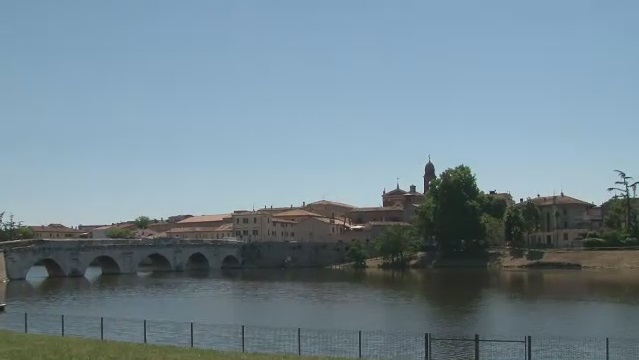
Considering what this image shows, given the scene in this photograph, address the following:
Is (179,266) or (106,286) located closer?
(106,286)

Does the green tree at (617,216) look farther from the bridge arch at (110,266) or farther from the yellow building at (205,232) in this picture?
the bridge arch at (110,266)

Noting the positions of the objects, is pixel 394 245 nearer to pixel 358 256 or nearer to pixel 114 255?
pixel 358 256

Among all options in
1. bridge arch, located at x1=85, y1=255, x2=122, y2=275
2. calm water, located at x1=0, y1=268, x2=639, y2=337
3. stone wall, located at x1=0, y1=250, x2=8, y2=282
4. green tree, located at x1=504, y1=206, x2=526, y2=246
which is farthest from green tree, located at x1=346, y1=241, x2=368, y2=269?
stone wall, located at x1=0, y1=250, x2=8, y2=282

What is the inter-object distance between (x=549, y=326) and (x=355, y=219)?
137 m

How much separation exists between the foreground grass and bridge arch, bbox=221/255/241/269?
11189 cm

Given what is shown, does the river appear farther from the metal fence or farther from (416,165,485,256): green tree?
(416,165,485,256): green tree

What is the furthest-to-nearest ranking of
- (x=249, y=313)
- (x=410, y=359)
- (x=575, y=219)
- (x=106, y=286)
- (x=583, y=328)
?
(x=575, y=219) < (x=106, y=286) < (x=249, y=313) < (x=583, y=328) < (x=410, y=359)

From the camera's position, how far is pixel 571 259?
374ft

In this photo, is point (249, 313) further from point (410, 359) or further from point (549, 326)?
point (410, 359)

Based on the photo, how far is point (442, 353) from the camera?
37.9m

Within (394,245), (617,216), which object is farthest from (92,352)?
(617,216)

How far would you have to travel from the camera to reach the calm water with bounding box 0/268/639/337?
52.4m

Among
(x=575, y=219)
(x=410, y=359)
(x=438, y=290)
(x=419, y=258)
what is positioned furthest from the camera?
(x=575, y=219)

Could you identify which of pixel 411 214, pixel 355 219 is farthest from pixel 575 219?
pixel 355 219
